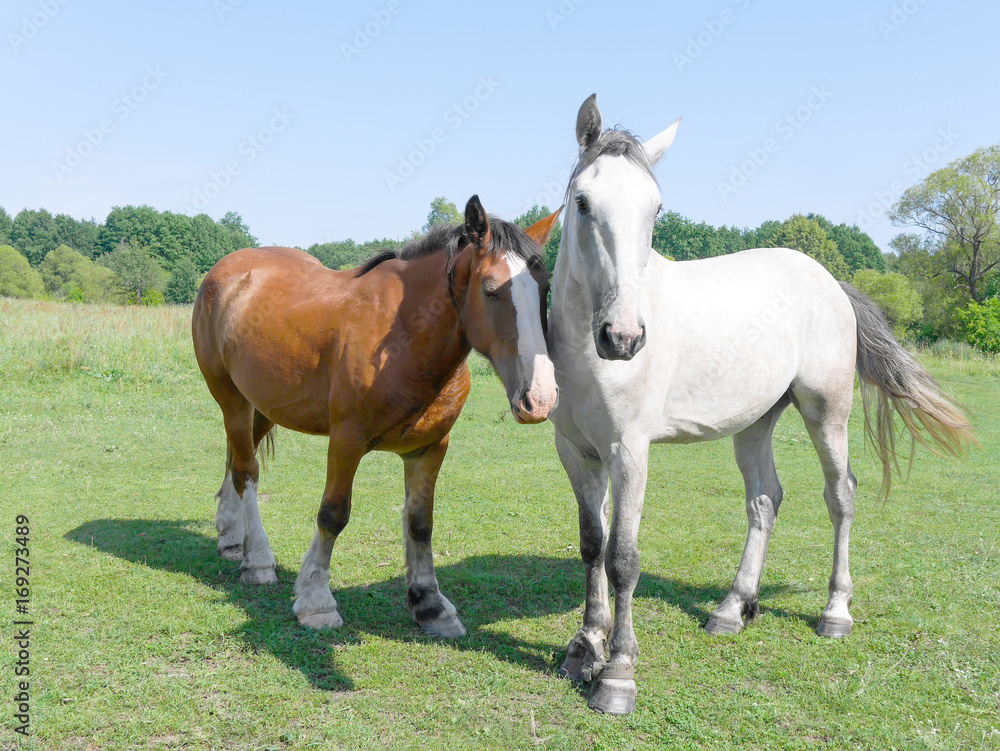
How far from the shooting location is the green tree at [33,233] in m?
68.6

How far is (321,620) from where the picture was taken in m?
3.90

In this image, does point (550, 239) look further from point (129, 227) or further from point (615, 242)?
point (129, 227)

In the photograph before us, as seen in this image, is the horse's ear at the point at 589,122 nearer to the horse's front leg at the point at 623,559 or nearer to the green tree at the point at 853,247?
the horse's front leg at the point at 623,559

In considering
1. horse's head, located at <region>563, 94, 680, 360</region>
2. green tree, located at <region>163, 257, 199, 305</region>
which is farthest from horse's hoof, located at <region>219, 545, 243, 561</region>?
green tree, located at <region>163, 257, 199, 305</region>

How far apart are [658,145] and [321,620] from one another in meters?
3.27

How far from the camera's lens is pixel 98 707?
9.77 feet

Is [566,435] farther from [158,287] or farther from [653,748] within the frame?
[158,287]

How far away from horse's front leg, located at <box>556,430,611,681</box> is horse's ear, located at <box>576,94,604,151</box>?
5.04 ft

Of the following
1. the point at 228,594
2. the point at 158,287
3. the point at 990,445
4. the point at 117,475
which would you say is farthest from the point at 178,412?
the point at 158,287

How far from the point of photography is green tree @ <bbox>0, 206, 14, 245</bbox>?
69812 mm

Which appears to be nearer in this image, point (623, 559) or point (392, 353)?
point (623, 559)

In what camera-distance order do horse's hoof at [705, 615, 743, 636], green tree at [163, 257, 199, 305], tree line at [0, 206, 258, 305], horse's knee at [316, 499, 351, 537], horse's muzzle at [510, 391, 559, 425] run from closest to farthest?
horse's muzzle at [510, 391, 559, 425]
horse's knee at [316, 499, 351, 537]
horse's hoof at [705, 615, 743, 636]
tree line at [0, 206, 258, 305]
green tree at [163, 257, 199, 305]

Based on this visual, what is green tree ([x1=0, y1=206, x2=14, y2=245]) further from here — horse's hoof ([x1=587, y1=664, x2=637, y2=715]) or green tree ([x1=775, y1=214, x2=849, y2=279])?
horse's hoof ([x1=587, y1=664, x2=637, y2=715])

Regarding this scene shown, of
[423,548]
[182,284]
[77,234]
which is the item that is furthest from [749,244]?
[77,234]
